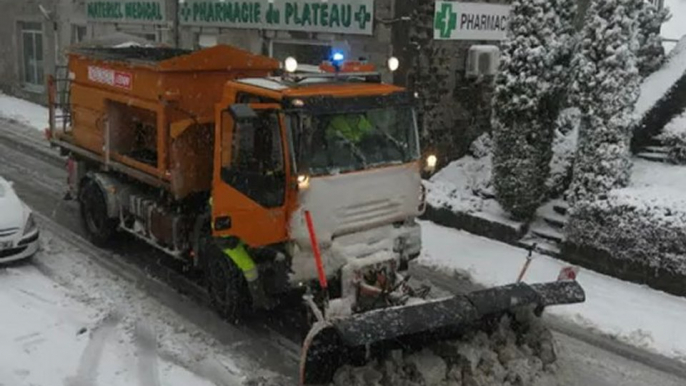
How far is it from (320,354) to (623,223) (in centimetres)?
592

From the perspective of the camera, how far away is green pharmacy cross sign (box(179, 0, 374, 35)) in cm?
1476

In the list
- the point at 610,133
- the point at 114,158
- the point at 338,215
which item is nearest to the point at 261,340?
the point at 338,215

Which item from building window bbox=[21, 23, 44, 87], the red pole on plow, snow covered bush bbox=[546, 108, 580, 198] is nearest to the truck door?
the red pole on plow

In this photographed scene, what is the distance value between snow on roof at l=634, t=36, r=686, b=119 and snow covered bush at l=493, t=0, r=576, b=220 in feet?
7.56

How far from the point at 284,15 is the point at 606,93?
773cm

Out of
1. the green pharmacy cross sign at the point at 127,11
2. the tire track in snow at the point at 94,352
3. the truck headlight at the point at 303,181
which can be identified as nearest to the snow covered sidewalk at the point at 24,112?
the green pharmacy cross sign at the point at 127,11

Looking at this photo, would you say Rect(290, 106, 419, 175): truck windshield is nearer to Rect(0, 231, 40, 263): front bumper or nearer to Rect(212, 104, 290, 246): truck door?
Rect(212, 104, 290, 246): truck door

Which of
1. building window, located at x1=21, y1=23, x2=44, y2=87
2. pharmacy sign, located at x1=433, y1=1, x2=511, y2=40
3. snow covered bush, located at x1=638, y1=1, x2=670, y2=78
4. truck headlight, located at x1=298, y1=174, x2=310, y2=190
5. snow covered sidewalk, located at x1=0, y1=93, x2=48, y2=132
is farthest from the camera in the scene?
building window, located at x1=21, y1=23, x2=44, y2=87

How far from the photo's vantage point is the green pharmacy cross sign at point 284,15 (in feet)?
48.4

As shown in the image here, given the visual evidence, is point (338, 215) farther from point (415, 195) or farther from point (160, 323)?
point (160, 323)

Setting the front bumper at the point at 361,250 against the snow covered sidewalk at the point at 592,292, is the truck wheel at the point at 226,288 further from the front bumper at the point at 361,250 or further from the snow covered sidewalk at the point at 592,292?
the snow covered sidewalk at the point at 592,292

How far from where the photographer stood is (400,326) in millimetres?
6230

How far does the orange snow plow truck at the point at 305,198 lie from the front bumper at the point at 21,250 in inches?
69.2

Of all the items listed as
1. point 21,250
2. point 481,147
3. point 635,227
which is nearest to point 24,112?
point 21,250
